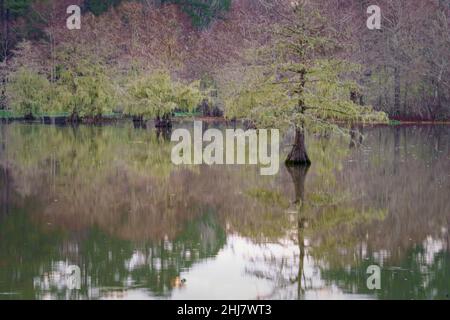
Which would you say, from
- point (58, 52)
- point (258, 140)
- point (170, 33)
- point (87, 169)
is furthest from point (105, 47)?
point (87, 169)

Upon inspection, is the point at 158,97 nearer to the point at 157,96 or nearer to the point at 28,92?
the point at 157,96

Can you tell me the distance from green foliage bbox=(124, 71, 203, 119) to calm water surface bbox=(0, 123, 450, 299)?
14970mm

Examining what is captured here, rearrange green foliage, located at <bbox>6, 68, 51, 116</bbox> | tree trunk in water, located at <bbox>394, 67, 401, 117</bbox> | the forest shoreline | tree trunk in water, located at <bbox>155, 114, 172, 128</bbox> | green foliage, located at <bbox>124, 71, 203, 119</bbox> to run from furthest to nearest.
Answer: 1. tree trunk in water, located at <bbox>394, 67, 401, 117</bbox>
2. the forest shoreline
3. green foliage, located at <bbox>6, 68, 51, 116</bbox>
4. tree trunk in water, located at <bbox>155, 114, 172, 128</bbox>
5. green foliage, located at <bbox>124, 71, 203, 119</bbox>

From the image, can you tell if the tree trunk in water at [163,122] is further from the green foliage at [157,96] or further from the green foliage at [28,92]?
the green foliage at [28,92]

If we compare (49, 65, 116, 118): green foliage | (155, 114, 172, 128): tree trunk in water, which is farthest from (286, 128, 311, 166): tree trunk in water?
(49, 65, 116, 118): green foliage

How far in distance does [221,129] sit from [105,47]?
1057cm

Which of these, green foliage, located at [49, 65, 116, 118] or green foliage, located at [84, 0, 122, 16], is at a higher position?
green foliage, located at [84, 0, 122, 16]

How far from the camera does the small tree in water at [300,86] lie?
20719 millimetres

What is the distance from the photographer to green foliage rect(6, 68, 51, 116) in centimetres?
4309

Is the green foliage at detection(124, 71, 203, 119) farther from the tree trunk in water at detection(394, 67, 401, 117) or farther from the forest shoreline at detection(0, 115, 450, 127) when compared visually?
the tree trunk in water at detection(394, 67, 401, 117)

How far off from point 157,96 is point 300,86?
712 inches
